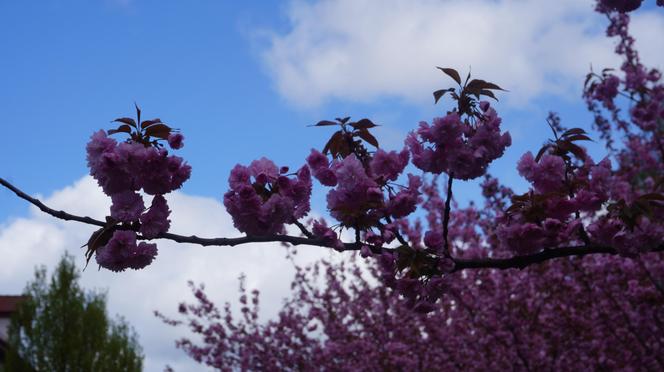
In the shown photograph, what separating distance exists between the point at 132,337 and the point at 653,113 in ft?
45.3

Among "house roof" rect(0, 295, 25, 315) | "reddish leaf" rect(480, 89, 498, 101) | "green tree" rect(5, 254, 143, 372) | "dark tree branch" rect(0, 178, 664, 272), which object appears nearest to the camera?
"dark tree branch" rect(0, 178, 664, 272)

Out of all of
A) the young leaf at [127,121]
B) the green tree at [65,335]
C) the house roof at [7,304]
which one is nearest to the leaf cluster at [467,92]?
the young leaf at [127,121]

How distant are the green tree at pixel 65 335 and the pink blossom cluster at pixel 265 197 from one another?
15.5 metres

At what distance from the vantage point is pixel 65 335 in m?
16.9

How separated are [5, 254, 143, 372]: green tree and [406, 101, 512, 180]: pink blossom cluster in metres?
15.8

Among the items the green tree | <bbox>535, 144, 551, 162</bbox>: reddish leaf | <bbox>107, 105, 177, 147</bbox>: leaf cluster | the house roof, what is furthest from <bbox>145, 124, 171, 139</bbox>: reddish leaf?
the house roof

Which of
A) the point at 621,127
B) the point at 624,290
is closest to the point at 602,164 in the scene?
the point at 624,290

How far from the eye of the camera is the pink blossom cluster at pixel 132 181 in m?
2.70

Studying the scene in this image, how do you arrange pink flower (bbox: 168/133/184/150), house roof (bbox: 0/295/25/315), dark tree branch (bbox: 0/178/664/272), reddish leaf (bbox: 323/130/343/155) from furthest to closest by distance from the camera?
house roof (bbox: 0/295/25/315) < reddish leaf (bbox: 323/130/343/155) < pink flower (bbox: 168/133/184/150) < dark tree branch (bbox: 0/178/664/272)

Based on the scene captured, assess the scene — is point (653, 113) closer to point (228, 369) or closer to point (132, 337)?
point (228, 369)

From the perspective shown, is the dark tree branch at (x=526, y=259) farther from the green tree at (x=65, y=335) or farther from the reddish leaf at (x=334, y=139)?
the green tree at (x=65, y=335)

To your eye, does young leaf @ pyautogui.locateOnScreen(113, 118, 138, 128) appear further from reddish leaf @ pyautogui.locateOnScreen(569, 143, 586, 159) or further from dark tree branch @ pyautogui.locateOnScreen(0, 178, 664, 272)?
reddish leaf @ pyautogui.locateOnScreen(569, 143, 586, 159)

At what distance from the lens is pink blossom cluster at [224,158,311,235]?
2711 mm

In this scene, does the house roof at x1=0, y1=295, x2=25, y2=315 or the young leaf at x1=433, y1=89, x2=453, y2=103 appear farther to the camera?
the house roof at x1=0, y1=295, x2=25, y2=315
